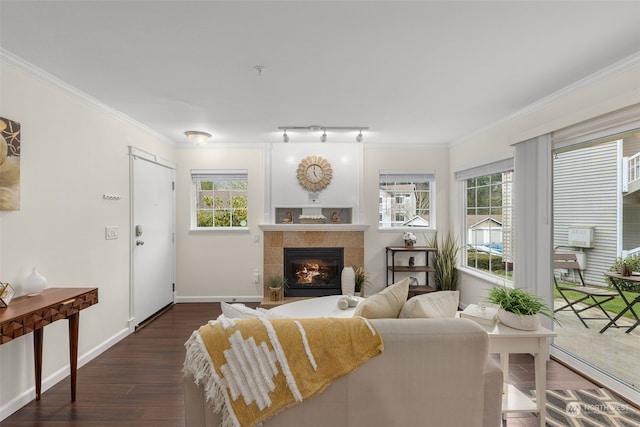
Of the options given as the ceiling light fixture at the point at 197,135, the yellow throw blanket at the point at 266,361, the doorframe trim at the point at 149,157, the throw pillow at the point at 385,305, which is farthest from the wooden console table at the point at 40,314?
the ceiling light fixture at the point at 197,135

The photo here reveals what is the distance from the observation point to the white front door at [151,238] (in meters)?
3.82

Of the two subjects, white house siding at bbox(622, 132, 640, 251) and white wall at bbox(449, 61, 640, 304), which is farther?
white house siding at bbox(622, 132, 640, 251)

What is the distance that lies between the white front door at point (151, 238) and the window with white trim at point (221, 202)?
0.41 metres

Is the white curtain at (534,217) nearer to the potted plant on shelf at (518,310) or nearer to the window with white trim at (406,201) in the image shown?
the potted plant on shelf at (518,310)

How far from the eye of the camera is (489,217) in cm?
419

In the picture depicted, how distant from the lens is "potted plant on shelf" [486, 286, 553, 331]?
1.92 m

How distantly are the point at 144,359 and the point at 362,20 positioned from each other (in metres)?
3.34

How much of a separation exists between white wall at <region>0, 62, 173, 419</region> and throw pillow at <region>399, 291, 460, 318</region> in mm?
2647

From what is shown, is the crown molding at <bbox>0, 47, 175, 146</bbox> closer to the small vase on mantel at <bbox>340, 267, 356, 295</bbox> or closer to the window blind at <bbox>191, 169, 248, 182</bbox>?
the window blind at <bbox>191, 169, 248, 182</bbox>

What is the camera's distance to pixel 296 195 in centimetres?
496

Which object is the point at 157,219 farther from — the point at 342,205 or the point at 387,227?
the point at 387,227

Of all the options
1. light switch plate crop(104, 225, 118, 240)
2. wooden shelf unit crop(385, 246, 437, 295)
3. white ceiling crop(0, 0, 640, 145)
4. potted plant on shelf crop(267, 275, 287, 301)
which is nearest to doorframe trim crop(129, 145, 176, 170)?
white ceiling crop(0, 0, 640, 145)

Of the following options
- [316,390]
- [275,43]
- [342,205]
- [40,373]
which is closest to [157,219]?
[40,373]

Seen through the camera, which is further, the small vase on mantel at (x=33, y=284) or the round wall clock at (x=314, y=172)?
the round wall clock at (x=314, y=172)
